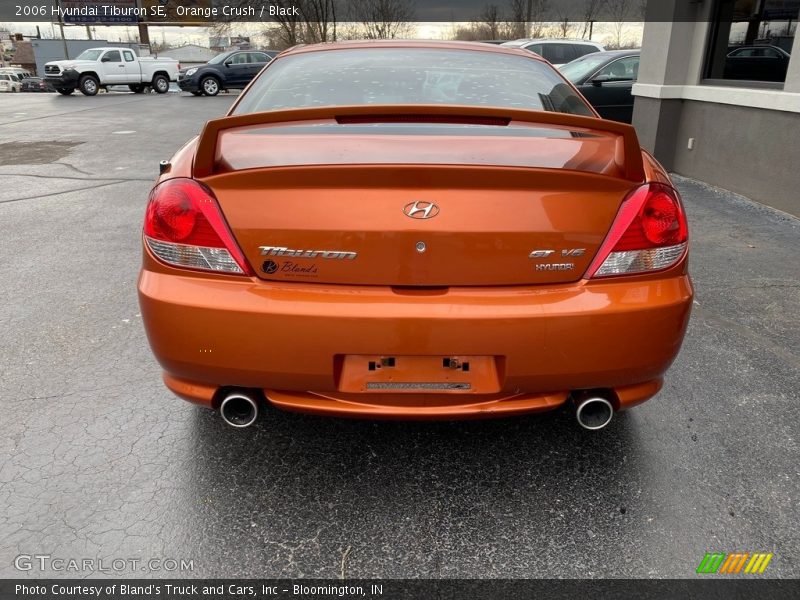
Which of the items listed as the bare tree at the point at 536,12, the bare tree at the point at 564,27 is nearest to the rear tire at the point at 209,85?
the bare tree at the point at 536,12

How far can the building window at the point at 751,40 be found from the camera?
638 centimetres

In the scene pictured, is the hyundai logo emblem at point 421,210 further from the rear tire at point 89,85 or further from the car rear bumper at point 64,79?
the rear tire at point 89,85

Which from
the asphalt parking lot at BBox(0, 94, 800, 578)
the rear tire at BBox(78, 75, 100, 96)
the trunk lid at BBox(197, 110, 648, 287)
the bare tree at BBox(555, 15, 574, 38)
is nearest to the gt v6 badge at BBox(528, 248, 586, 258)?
the trunk lid at BBox(197, 110, 648, 287)

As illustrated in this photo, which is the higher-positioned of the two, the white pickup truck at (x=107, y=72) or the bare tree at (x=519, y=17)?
the bare tree at (x=519, y=17)

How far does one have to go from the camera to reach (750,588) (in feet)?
6.21

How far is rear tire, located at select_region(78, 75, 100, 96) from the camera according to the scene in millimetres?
25953

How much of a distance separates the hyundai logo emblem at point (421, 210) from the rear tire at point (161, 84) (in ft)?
100

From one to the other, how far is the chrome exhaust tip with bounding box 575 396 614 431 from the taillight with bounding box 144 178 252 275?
119 cm

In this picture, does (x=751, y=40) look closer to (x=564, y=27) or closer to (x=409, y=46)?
(x=409, y=46)

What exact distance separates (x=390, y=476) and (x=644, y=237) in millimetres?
1251

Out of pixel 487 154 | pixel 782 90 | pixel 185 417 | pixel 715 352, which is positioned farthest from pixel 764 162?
pixel 185 417

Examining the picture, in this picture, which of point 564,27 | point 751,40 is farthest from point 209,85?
point 564,27

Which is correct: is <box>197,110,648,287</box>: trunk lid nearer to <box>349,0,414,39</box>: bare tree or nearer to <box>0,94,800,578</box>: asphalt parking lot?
<box>0,94,800,578</box>: asphalt parking lot

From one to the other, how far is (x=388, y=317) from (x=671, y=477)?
1306 mm
